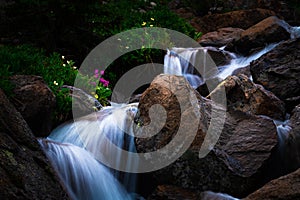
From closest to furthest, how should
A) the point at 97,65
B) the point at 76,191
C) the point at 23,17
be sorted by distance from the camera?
the point at 76,191, the point at 23,17, the point at 97,65

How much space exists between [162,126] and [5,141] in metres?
1.97

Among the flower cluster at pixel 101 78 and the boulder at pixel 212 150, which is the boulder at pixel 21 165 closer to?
the boulder at pixel 212 150

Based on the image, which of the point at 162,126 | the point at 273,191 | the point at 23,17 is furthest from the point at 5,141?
the point at 23,17

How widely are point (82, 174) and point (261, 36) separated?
641cm

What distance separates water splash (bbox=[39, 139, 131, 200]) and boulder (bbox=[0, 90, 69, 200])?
797mm

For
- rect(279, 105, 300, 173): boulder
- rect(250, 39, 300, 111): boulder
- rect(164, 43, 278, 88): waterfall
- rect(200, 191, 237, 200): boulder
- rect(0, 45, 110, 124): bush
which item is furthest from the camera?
rect(164, 43, 278, 88): waterfall

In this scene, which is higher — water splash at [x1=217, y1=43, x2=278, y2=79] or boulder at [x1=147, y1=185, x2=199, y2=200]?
water splash at [x1=217, y1=43, x2=278, y2=79]

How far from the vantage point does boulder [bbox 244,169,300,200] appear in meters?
3.35

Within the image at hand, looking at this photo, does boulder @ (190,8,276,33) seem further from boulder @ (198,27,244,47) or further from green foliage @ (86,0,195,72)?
boulder @ (198,27,244,47)

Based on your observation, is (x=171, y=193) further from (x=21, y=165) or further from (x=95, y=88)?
(x=95, y=88)

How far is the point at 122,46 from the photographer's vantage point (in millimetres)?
8516

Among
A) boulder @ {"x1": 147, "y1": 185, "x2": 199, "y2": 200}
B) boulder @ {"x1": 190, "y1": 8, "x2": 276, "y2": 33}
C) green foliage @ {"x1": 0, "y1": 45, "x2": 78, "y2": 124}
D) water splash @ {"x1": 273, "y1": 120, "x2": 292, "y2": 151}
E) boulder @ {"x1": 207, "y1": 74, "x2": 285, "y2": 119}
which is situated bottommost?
boulder @ {"x1": 147, "y1": 185, "x2": 199, "y2": 200}

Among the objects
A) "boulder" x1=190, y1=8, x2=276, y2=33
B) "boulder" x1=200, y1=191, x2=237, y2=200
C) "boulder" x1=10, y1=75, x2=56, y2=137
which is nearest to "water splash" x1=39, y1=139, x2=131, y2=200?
"boulder" x1=10, y1=75, x2=56, y2=137

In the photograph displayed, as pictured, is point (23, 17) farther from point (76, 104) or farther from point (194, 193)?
point (194, 193)
